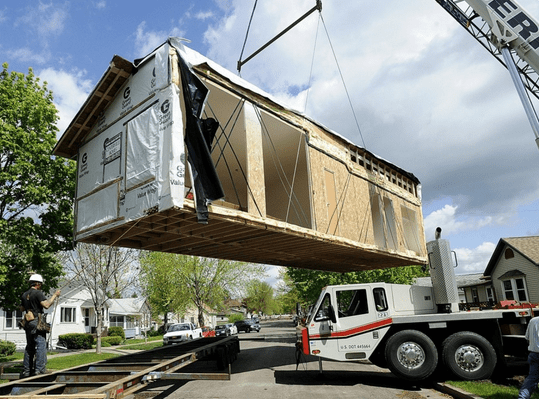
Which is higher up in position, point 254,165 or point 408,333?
point 254,165

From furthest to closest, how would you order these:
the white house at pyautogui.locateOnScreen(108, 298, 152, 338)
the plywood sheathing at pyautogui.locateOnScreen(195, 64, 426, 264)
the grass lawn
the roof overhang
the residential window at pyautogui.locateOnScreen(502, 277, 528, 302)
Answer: the white house at pyautogui.locateOnScreen(108, 298, 152, 338) → the residential window at pyautogui.locateOnScreen(502, 277, 528, 302) → the plywood sheathing at pyautogui.locateOnScreen(195, 64, 426, 264) → the roof overhang → the grass lawn

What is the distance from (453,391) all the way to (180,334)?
65.4 ft

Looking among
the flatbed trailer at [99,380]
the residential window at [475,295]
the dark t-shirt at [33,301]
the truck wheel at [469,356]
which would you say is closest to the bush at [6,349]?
the flatbed trailer at [99,380]

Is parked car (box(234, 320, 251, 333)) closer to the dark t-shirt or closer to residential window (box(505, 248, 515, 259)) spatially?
residential window (box(505, 248, 515, 259))

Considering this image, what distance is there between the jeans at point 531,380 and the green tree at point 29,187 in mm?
15269

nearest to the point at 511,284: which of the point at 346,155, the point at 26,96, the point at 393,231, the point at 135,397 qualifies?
the point at 393,231

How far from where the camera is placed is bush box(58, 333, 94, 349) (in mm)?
29578

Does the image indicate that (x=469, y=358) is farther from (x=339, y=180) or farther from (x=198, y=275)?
(x=198, y=275)

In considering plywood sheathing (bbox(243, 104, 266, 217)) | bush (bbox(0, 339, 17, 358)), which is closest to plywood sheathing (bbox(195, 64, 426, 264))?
plywood sheathing (bbox(243, 104, 266, 217))

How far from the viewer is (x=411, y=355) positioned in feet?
35.1

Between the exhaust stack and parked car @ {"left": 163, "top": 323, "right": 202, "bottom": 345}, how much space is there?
18.1m

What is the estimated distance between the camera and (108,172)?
Result: 10.3m

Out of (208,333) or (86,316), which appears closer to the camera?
(208,333)

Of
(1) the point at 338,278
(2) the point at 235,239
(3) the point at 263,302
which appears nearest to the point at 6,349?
(1) the point at 338,278
